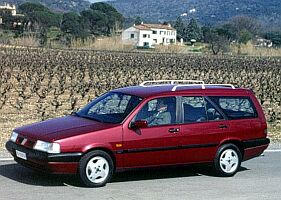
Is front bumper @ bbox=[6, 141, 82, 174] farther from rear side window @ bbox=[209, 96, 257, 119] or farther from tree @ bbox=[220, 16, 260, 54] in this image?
tree @ bbox=[220, 16, 260, 54]

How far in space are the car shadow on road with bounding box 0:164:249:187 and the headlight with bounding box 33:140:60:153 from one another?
57cm

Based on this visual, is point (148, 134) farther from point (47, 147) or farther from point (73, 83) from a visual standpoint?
point (73, 83)

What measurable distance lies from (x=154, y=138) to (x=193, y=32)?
376 ft

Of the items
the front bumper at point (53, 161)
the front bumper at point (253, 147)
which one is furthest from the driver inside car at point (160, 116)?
the front bumper at point (253, 147)

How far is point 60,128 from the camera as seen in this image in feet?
28.9

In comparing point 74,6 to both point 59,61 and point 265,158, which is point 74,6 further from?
point 265,158

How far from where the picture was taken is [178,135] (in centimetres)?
919

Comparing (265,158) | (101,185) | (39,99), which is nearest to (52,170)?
(101,185)

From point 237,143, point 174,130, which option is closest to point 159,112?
point 174,130

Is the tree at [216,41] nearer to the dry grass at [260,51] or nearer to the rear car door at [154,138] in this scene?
the dry grass at [260,51]

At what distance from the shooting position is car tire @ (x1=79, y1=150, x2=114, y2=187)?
28.0 ft

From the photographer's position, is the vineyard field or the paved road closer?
the paved road

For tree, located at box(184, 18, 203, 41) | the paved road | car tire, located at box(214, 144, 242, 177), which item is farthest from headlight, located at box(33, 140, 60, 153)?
tree, located at box(184, 18, 203, 41)

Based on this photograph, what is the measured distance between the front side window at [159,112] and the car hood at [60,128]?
565 mm
